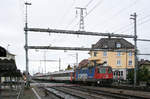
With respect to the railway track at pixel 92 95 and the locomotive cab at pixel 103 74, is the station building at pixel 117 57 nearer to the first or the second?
the locomotive cab at pixel 103 74

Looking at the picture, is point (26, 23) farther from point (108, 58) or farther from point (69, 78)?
point (108, 58)

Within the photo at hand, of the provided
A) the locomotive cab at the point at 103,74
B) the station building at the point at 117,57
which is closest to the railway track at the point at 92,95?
the locomotive cab at the point at 103,74

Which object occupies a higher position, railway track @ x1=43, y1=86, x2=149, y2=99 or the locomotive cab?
the locomotive cab

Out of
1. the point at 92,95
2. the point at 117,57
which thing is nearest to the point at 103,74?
the point at 92,95

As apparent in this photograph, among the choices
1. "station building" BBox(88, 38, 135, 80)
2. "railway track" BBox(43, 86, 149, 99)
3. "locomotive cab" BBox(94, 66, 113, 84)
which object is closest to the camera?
"railway track" BBox(43, 86, 149, 99)

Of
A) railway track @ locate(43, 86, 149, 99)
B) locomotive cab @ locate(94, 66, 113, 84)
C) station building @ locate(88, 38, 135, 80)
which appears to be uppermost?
station building @ locate(88, 38, 135, 80)

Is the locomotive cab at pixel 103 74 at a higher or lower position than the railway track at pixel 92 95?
higher

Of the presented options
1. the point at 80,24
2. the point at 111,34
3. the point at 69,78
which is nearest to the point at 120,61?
the point at 69,78

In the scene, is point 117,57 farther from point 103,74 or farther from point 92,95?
point 92,95

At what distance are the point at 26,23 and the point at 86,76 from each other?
12.4 meters

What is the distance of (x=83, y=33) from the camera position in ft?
83.1

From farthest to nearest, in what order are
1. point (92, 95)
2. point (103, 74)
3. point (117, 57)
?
point (117, 57), point (103, 74), point (92, 95)

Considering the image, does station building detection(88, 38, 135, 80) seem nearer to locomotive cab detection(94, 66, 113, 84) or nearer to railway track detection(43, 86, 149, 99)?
locomotive cab detection(94, 66, 113, 84)

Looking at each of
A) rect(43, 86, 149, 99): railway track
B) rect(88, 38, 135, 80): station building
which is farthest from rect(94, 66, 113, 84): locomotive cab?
rect(88, 38, 135, 80): station building
